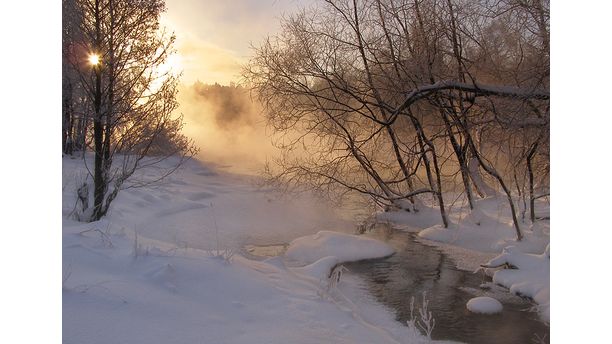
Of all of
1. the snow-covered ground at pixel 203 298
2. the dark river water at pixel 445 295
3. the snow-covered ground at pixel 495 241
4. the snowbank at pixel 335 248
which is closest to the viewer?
the snow-covered ground at pixel 203 298

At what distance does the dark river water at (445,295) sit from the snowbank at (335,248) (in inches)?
9.5

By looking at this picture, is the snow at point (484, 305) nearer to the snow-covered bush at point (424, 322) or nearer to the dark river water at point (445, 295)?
the dark river water at point (445, 295)

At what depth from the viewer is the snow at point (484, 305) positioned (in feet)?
15.6

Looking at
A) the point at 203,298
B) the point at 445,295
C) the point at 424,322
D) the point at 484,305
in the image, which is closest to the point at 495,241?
the point at 445,295

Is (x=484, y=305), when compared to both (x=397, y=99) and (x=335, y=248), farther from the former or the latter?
(x=397, y=99)

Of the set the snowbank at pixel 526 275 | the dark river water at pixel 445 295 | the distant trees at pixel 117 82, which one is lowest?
the dark river water at pixel 445 295

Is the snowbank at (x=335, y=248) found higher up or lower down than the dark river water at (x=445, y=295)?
higher up

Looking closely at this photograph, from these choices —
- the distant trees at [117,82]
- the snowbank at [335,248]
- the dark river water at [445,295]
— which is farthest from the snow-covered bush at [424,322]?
the distant trees at [117,82]

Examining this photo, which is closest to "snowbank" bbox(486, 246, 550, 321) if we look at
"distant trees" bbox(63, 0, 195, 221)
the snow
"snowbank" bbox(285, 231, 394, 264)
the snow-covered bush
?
the snow

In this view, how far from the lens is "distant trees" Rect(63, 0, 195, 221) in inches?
229

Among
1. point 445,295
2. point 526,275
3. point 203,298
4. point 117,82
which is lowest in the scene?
point 445,295

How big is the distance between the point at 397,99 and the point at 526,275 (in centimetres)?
378

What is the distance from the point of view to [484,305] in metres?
4.81
